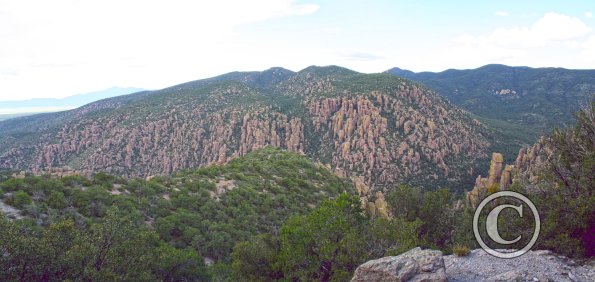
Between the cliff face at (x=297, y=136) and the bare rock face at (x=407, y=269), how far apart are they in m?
61.5

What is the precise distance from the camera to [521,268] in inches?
478

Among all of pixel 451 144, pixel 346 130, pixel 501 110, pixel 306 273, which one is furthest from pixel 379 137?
pixel 501 110

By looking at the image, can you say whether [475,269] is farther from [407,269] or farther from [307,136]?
[307,136]

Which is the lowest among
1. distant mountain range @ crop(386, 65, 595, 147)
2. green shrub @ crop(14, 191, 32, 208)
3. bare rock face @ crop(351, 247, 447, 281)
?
distant mountain range @ crop(386, 65, 595, 147)

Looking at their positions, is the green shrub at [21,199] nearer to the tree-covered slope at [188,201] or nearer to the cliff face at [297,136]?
the tree-covered slope at [188,201]

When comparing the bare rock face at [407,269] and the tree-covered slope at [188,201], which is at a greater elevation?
the bare rock face at [407,269]

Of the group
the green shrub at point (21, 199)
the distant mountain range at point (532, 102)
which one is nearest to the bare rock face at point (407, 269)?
the green shrub at point (21, 199)

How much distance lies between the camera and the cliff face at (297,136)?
258 feet

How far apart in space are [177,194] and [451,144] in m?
69.3

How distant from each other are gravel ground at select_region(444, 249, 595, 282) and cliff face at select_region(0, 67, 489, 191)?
5890 centimetres

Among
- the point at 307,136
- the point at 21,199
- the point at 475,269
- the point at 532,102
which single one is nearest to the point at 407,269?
the point at 475,269

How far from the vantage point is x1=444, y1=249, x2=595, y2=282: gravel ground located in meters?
11.5

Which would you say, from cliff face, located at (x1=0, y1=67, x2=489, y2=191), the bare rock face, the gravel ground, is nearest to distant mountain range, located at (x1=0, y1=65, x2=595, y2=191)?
cliff face, located at (x1=0, y1=67, x2=489, y2=191)

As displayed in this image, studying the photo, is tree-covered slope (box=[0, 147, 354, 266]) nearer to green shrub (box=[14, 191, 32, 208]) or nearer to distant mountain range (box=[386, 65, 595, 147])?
green shrub (box=[14, 191, 32, 208])
